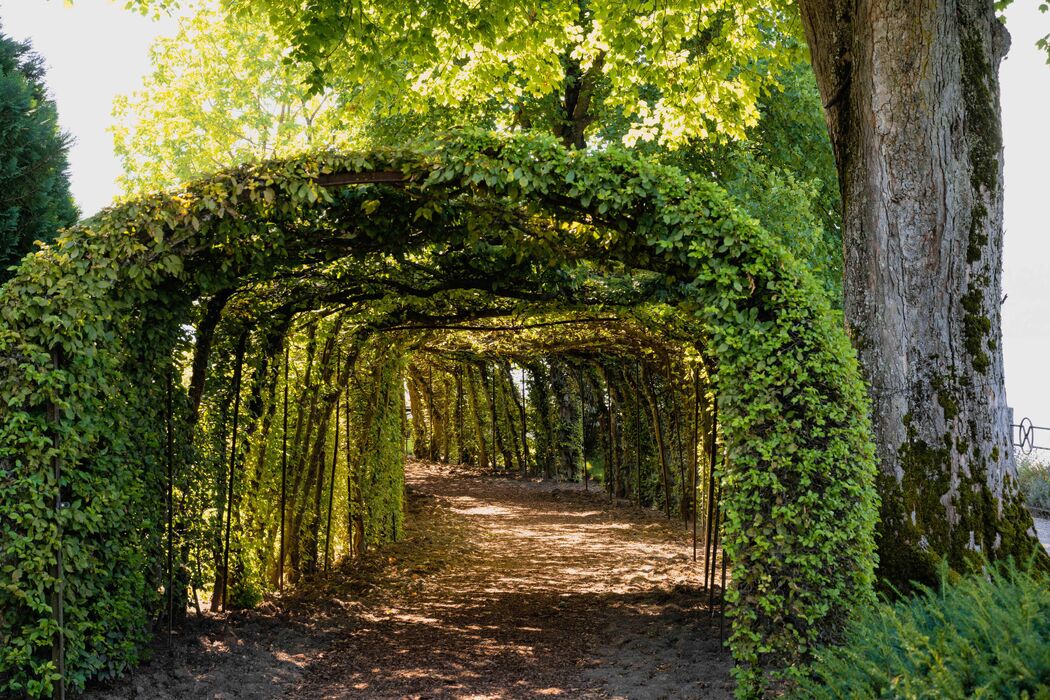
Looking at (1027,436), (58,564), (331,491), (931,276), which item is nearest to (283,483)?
(331,491)

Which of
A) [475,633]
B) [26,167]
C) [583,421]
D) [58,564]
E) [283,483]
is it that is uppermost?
[26,167]

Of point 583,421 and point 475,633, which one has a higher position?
point 583,421

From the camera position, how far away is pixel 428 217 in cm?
565

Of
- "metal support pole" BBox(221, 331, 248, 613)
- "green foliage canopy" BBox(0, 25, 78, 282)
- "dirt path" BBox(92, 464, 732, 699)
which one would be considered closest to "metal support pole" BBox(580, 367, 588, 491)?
"dirt path" BBox(92, 464, 732, 699)

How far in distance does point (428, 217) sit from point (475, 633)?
12.2 feet

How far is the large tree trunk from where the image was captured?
209 inches

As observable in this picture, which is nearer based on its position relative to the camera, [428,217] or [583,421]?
[428,217]

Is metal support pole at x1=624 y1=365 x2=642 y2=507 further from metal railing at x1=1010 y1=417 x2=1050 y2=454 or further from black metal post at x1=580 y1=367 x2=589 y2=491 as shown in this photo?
metal railing at x1=1010 y1=417 x2=1050 y2=454

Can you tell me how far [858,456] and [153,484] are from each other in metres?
4.50

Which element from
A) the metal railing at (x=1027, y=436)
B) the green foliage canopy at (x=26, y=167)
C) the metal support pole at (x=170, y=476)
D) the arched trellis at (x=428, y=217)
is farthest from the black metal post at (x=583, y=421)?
the arched trellis at (x=428, y=217)

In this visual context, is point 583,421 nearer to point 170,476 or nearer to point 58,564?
point 170,476

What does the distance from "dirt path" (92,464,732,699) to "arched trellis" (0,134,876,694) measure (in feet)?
3.04

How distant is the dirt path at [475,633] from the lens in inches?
232

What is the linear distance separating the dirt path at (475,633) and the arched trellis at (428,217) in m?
0.93
